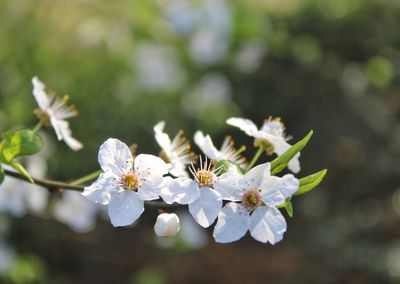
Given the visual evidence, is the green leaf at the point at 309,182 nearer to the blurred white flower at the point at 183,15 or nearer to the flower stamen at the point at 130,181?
the flower stamen at the point at 130,181

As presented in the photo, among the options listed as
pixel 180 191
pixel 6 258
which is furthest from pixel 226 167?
pixel 6 258

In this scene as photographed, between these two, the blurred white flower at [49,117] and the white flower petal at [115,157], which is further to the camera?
the blurred white flower at [49,117]

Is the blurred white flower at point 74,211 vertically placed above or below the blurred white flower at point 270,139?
above

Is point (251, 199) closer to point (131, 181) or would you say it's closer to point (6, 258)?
point (131, 181)

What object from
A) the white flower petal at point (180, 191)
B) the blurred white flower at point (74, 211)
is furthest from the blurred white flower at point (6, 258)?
the white flower petal at point (180, 191)

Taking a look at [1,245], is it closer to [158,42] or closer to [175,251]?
[175,251]

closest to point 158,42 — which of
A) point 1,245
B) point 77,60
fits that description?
point 77,60
